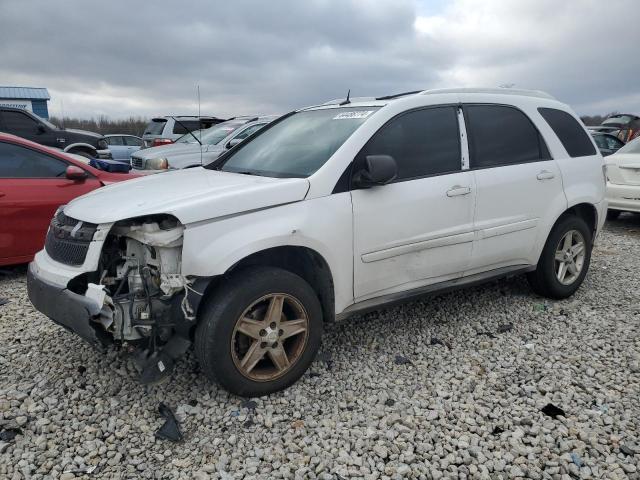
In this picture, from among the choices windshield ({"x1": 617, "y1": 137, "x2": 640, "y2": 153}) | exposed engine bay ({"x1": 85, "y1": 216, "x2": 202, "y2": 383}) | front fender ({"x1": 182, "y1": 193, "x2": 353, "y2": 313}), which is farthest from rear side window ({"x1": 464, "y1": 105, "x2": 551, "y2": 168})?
windshield ({"x1": 617, "y1": 137, "x2": 640, "y2": 153})

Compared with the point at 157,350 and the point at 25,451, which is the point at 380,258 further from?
the point at 25,451

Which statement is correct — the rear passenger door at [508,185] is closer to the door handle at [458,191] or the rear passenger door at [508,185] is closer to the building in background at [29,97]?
the door handle at [458,191]

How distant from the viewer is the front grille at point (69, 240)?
2934mm

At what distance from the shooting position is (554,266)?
14.8 ft

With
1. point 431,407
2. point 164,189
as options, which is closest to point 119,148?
point 164,189

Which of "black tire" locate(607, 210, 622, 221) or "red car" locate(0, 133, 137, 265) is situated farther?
"black tire" locate(607, 210, 622, 221)

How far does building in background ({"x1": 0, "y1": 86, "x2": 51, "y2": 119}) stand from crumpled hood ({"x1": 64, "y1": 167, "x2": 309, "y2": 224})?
30.6 m

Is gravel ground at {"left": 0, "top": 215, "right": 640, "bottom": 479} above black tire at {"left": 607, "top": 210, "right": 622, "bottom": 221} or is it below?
below

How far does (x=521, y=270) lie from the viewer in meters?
4.32

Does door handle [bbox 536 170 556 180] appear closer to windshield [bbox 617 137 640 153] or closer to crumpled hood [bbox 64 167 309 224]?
crumpled hood [bbox 64 167 309 224]

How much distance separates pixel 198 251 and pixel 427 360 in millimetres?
1868

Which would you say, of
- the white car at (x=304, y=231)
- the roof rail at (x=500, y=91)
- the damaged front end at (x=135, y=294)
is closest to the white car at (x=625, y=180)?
the roof rail at (x=500, y=91)

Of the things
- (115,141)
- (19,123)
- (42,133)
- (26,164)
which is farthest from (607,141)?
(115,141)

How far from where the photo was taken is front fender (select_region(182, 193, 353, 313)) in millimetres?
2742
